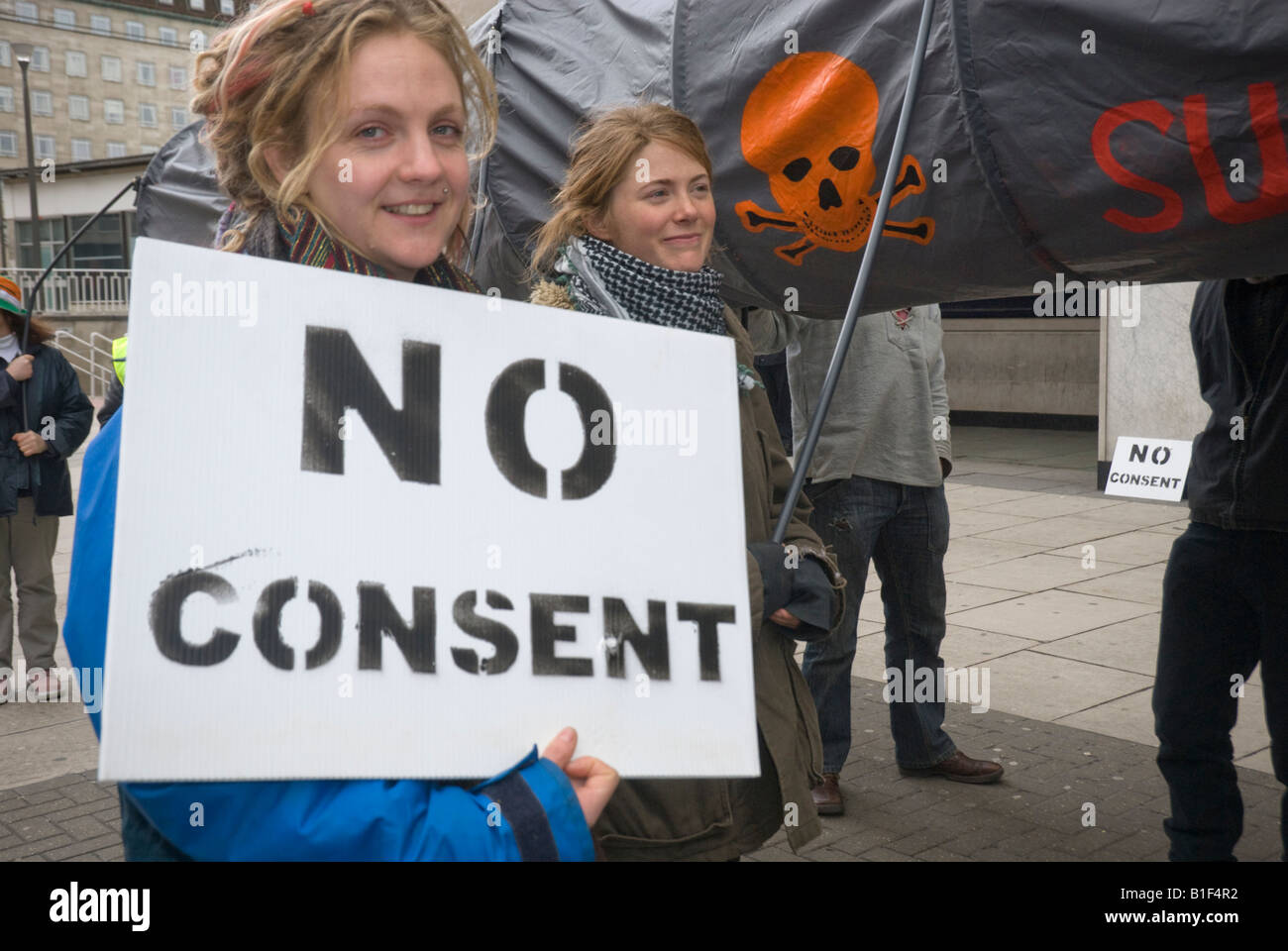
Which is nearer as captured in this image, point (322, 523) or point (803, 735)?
point (322, 523)

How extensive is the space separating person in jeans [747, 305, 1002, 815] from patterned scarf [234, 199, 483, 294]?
2.74 m

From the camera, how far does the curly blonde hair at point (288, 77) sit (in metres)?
1.54

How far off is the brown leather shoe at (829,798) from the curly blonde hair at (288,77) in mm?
3206

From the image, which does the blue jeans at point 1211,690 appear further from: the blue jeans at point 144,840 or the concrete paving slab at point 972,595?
the concrete paving slab at point 972,595

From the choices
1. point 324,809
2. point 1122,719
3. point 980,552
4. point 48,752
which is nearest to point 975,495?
point 980,552

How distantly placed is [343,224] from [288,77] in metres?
0.20

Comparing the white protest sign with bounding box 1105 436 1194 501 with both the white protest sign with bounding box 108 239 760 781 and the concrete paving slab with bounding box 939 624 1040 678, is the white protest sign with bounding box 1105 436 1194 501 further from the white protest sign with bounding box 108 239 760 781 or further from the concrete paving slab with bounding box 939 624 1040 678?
the white protest sign with bounding box 108 239 760 781

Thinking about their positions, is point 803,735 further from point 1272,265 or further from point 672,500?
point 1272,265

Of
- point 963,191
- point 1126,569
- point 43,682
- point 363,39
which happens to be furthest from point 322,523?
point 1126,569

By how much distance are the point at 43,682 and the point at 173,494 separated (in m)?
5.33

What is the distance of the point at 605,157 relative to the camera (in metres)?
2.63

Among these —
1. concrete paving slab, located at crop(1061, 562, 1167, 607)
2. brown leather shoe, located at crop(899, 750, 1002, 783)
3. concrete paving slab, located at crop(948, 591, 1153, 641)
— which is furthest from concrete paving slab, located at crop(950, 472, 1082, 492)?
brown leather shoe, located at crop(899, 750, 1002, 783)

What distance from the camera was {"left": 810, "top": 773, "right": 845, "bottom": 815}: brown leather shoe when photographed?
4.24 meters

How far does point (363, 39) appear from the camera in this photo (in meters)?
1.57
